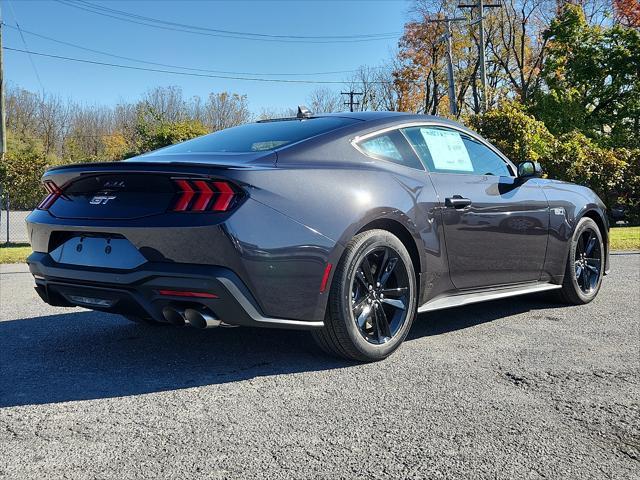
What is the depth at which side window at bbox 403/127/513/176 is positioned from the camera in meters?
4.09

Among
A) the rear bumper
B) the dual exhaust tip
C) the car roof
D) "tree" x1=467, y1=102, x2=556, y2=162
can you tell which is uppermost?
"tree" x1=467, y1=102, x2=556, y2=162

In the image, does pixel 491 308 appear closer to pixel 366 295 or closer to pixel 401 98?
pixel 366 295

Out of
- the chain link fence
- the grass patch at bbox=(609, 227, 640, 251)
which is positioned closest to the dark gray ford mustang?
the grass patch at bbox=(609, 227, 640, 251)

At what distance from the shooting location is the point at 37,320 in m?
4.62

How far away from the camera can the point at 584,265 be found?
548 centimetres

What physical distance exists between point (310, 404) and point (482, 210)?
6.84 ft

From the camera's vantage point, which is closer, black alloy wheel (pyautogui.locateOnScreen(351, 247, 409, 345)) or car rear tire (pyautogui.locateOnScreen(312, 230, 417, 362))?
car rear tire (pyautogui.locateOnScreen(312, 230, 417, 362))

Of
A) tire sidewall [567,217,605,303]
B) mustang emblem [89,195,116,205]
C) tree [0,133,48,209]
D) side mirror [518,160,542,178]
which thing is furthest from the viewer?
tree [0,133,48,209]

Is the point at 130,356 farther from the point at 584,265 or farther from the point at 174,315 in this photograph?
the point at 584,265

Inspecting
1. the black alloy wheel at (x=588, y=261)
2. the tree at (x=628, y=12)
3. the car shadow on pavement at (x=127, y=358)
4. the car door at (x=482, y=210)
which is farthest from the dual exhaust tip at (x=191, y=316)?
the tree at (x=628, y=12)

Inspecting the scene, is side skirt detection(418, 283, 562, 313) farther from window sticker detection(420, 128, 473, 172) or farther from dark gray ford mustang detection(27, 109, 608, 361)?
window sticker detection(420, 128, 473, 172)

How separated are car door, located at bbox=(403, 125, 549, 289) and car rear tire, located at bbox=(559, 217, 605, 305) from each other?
0.56 metres

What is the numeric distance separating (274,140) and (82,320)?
2.23 m

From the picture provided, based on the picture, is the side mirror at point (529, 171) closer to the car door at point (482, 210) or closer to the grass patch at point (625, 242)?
the car door at point (482, 210)
